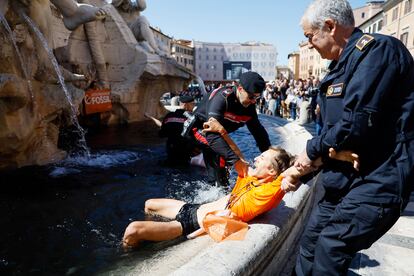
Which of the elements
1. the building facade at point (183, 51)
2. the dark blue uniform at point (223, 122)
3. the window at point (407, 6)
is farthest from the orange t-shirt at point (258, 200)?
the building facade at point (183, 51)

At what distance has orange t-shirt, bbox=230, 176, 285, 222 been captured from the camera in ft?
7.72

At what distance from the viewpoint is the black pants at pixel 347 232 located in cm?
161

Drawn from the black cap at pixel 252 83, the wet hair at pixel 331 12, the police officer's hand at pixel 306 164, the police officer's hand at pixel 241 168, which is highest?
the wet hair at pixel 331 12

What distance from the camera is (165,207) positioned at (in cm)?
329

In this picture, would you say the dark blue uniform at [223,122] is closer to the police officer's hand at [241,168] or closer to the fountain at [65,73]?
the police officer's hand at [241,168]

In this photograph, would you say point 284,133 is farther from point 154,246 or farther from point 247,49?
point 247,49

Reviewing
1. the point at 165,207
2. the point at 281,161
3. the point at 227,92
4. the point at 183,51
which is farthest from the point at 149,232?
the point at 183,51

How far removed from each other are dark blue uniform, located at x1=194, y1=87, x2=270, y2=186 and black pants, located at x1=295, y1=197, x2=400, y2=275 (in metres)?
1.30

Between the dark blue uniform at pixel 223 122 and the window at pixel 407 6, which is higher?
the window at pixel 407 6

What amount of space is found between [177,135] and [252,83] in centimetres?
274

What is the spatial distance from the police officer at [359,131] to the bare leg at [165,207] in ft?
5.45

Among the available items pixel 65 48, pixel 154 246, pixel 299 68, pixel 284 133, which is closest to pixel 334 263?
pixel 154 246

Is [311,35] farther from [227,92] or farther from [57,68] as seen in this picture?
[57,68]

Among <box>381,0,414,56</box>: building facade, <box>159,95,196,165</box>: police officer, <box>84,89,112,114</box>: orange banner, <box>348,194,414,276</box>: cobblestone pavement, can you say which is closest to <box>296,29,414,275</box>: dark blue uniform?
<box>348,194,414,276</box>: cobblestone pavement
